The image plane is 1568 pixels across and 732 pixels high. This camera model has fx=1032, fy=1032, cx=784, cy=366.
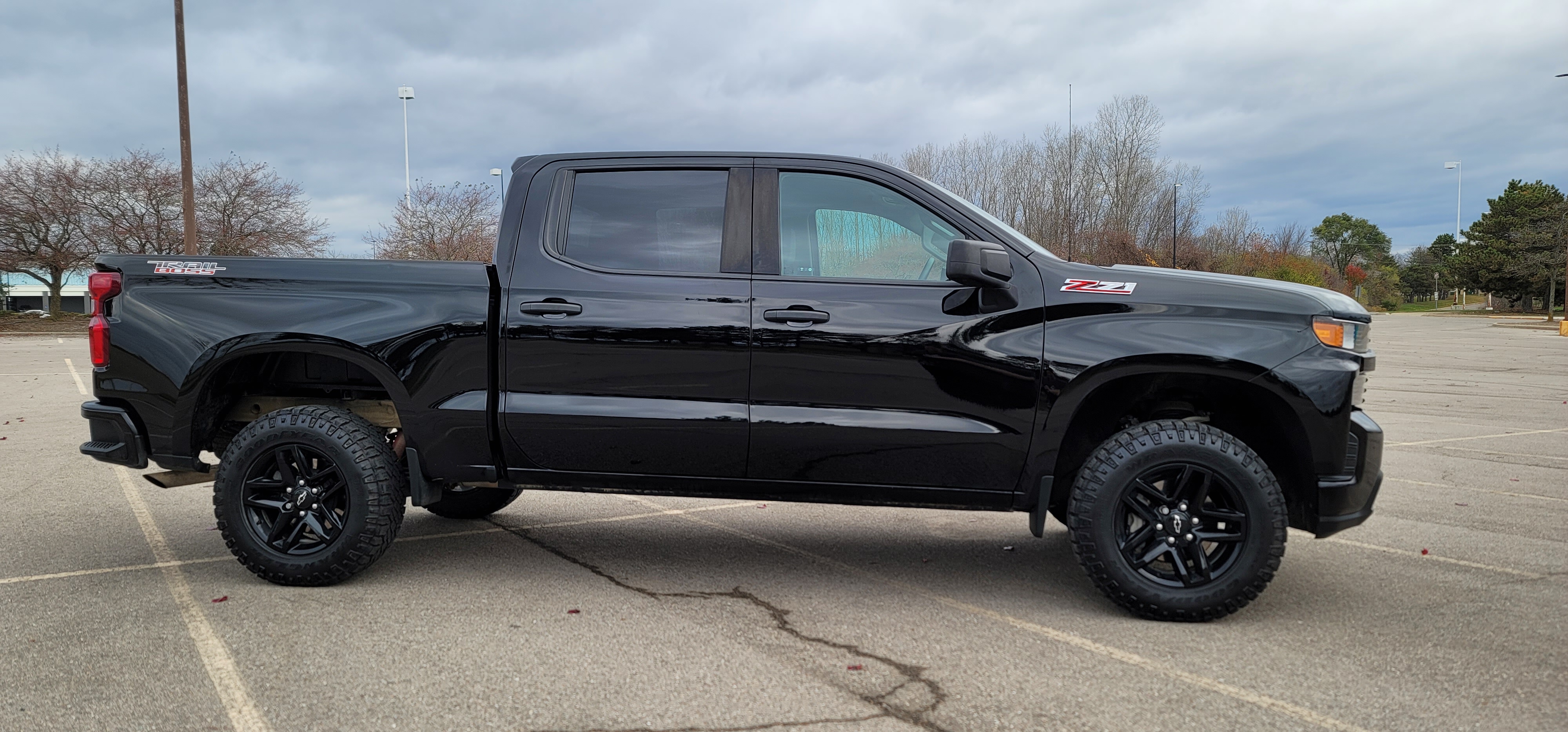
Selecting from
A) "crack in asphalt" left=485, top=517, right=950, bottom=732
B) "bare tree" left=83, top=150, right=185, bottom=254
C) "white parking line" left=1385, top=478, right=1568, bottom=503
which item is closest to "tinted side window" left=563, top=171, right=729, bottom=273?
"crack in asphalt" left=485, top=517, right=950, bottom=732

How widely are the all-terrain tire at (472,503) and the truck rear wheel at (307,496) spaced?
1324 millimetres

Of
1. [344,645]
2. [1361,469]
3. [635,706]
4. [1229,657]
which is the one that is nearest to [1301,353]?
[1361,469]

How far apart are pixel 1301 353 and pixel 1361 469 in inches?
20.7

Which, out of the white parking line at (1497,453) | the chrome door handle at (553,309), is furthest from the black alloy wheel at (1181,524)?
the white parking line at (1497,453)

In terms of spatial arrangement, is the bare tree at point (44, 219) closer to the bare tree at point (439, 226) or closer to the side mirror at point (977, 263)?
the bare tree at point (439, 226)

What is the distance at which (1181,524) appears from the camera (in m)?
4.03

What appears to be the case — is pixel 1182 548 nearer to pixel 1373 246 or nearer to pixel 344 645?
pixel 344 645

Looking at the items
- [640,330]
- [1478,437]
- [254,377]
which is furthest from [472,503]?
[1478,437]

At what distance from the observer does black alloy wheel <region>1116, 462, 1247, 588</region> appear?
4008mm

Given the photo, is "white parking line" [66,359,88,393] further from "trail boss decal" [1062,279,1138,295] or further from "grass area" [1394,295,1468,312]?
"grass area" [1394,295,1468,312]

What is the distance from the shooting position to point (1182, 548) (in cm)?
406

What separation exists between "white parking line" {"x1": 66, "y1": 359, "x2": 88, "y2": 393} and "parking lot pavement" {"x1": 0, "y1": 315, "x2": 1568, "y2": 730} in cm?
895

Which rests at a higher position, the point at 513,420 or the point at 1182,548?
the point at 513,420

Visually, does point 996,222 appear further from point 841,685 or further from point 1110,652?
point 841,685
